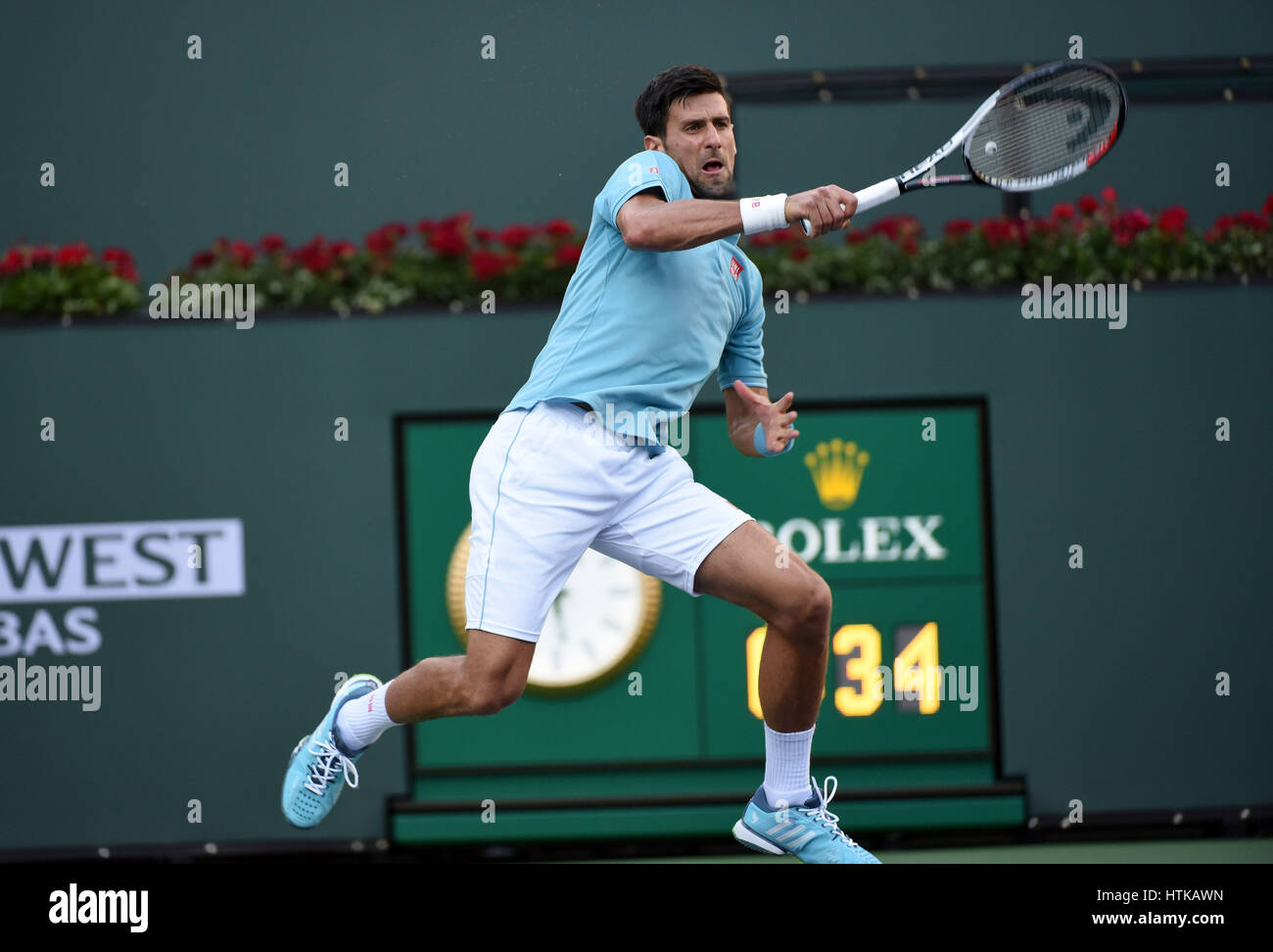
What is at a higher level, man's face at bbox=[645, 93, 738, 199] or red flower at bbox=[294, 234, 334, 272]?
red flower at bbox=[294, 234, 334, 272]

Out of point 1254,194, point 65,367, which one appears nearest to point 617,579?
point 65,367

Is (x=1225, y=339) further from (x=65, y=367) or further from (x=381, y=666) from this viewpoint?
(x=65, y=367)

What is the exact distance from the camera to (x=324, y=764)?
12.3 ft

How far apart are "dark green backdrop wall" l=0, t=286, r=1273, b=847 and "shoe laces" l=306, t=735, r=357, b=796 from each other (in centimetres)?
145

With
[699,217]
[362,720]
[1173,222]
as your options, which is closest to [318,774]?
[362,720]

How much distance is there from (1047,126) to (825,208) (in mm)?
903

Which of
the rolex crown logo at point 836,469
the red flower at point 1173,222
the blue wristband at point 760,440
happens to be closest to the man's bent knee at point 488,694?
the blue wristband at point 760,440

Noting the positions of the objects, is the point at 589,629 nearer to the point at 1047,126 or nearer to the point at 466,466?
the point at 466,466

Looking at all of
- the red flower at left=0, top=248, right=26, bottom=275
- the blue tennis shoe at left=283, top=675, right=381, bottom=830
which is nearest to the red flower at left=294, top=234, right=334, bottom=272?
the red flower at left=0, top=248, right=26, bottom=275

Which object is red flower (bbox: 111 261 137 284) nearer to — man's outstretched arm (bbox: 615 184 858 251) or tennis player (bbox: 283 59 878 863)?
tennis player (bbox: 283 59 878 863)

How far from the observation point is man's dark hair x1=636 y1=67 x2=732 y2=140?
3387mm

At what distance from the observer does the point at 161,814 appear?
5.22 metres

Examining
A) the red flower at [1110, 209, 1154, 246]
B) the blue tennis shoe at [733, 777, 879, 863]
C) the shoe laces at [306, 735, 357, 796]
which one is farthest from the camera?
the red flower at [1110, 209, 1154, 246]

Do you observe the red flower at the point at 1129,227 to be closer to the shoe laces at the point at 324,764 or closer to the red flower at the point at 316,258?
the red flower at the point at 316,258
